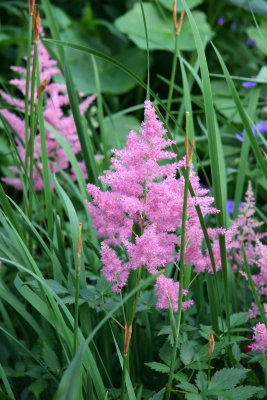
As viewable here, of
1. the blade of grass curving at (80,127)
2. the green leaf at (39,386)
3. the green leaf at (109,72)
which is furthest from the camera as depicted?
the green leaf at (109,72)

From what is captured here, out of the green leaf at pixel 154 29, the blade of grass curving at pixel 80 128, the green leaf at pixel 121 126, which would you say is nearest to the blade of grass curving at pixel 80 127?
the blade of grass curving at pixel 80 128

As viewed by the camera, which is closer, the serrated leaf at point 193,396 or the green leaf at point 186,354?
the serrated leaf at point 193,396

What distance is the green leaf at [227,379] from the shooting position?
1.15 metres

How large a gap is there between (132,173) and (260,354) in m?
0.47

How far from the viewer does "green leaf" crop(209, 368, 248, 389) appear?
1154mm

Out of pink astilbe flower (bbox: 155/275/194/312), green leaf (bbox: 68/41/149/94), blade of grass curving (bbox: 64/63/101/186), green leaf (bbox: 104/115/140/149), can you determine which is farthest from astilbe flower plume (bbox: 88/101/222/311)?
green leaf (bbox: 68/41/149/94)

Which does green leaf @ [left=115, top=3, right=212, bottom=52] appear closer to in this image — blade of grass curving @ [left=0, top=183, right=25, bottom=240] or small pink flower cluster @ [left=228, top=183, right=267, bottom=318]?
small pink flower cluster @ [left=228, top=183, right=267, bottom=318]

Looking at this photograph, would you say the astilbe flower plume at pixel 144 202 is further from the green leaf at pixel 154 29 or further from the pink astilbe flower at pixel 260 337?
the green leaf at pixel 154 29

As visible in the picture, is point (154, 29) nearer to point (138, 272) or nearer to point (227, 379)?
point (138, 272)

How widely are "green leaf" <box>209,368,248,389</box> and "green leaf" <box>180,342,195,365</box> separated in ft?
0.22

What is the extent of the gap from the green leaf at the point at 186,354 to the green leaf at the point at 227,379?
7 centimetres

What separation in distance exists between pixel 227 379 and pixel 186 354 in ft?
0.32

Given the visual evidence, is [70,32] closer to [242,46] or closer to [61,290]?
[242,46]

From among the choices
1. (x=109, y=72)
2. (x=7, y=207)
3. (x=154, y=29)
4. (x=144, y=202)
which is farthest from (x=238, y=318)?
(x=154, y=29)
